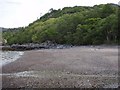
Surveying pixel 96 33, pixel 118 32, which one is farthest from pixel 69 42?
pixel 118 32

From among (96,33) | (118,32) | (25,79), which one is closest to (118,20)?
(118,32)

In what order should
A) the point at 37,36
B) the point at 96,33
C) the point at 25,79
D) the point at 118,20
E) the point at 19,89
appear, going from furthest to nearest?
1. the point at 37,36
2. the point at 96,33
3. the point at 118,20
4. the point at 25,79
5. the point at 19,89

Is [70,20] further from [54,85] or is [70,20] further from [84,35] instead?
[54,85]

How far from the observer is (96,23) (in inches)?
4050

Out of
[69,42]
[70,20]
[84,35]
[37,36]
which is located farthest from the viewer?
[37,36]

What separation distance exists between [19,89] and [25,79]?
4.46 metres

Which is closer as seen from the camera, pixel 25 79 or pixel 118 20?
pixel 25 79

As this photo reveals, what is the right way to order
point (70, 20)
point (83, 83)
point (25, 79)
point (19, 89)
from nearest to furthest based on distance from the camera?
point (19, 89), point (83, 83), point (25, 79), point (70, 20)

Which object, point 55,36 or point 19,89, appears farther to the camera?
point 55,36

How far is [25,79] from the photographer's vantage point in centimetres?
2405

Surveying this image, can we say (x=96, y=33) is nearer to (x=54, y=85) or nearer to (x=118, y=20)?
(x=118, y=20)

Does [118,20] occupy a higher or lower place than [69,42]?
higher

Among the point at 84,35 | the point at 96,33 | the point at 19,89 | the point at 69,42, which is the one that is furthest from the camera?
the point at 69,42

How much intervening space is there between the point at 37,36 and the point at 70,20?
32.3 m
